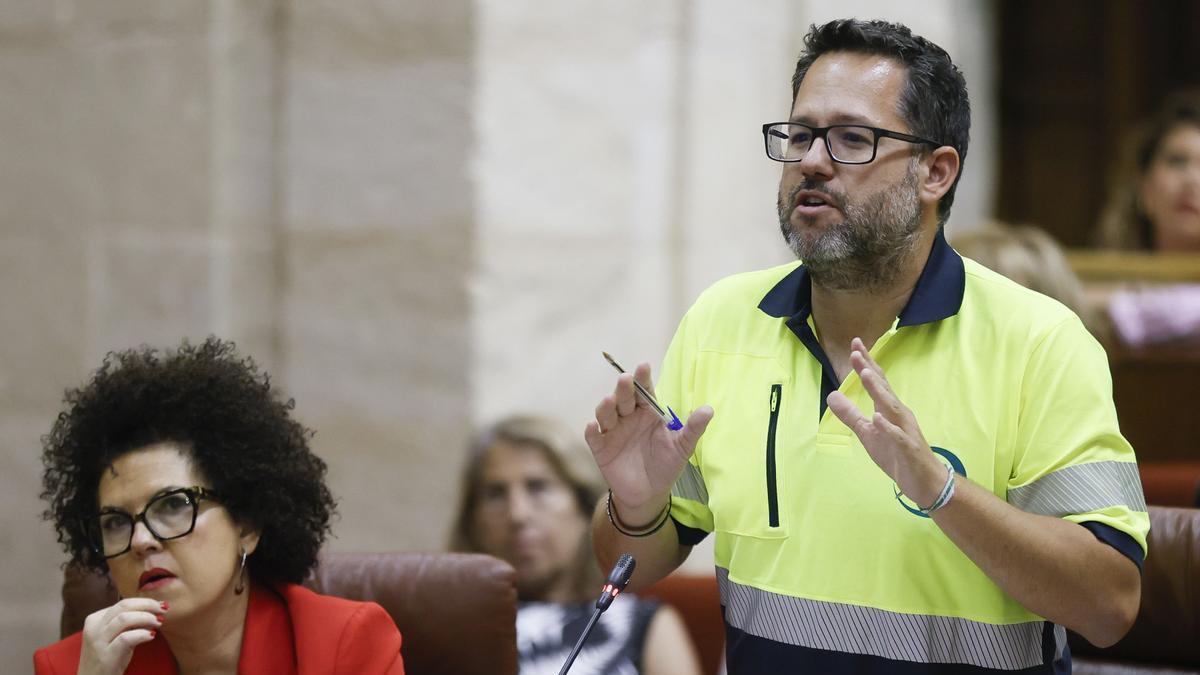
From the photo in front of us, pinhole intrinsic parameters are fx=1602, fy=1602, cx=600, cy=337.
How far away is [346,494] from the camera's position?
3869mm

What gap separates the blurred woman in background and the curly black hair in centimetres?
71

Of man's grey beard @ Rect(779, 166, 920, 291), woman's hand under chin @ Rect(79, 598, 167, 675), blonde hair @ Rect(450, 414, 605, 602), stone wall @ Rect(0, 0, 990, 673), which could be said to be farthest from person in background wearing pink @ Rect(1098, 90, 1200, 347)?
woman's hand under chin @ Rect(79, 598, 167, 675)

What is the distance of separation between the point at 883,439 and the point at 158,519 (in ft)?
3.62

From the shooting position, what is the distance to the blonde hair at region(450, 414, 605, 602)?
3.34m

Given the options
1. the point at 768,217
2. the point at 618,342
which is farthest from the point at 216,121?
the point at 768,217

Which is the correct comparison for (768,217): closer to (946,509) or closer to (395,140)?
(395,140)

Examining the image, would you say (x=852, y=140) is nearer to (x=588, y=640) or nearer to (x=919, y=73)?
(x=919, y=73)

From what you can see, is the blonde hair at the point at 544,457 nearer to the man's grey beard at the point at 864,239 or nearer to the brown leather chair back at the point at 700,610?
the brown leather chair back at the point at 700,610

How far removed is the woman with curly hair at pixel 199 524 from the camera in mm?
2320

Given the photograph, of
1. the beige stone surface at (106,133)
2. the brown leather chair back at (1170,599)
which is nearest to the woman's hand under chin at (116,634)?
the brown leather chair back at (1170,599)

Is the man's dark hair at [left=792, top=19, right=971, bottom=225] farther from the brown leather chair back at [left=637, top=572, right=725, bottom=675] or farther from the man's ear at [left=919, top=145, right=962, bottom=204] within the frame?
the brown leather chair back at [left=637, top=572, right=725, bottom=675]

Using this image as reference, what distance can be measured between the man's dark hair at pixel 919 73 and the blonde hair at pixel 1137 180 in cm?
278

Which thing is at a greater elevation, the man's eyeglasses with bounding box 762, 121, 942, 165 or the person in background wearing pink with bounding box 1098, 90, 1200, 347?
the man's eyeglasses with bounding box 762, 121, 942, 165

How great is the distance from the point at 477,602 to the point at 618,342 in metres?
1.41
